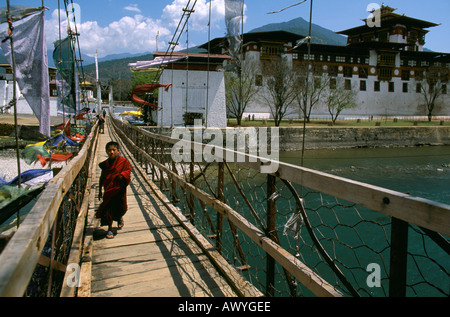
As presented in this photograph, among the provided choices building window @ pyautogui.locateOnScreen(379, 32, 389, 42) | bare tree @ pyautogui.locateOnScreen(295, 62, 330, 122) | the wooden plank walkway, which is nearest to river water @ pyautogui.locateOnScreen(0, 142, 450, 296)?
the wooden plank walkway

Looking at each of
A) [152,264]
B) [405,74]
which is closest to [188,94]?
[152,264]

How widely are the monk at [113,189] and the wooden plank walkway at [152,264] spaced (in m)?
0.18

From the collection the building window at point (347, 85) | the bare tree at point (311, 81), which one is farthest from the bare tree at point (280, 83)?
the building window at point (347, 85)

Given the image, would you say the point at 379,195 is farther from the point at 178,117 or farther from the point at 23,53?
the point at 178,117

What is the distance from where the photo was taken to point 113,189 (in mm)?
4020

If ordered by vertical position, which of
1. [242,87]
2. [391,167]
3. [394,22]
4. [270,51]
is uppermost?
[394,22]

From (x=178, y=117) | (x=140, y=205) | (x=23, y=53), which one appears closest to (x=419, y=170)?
(x=178, y=117)

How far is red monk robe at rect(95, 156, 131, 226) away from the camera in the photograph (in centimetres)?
392

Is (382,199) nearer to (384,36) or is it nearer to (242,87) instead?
(242,87)

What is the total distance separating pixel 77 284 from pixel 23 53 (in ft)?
16.1

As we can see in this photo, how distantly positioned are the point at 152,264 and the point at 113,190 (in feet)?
4.24

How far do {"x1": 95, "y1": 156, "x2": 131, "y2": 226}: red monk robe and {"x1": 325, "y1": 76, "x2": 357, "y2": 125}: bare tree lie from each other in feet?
127

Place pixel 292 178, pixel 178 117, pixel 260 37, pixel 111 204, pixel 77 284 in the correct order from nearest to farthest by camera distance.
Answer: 1. pixel 292 178
2. pixel 77 284
3. pixel 111 204
4. pixel 178 117
5. pixel 260 37

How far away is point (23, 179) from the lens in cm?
457
